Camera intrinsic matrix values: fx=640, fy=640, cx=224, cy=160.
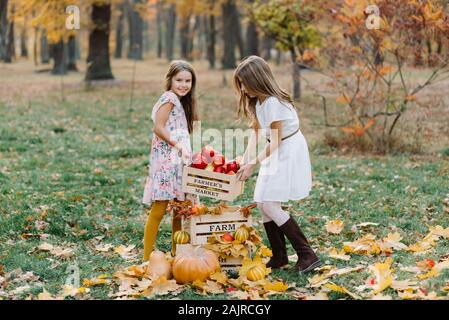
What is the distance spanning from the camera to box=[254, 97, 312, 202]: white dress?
493cm

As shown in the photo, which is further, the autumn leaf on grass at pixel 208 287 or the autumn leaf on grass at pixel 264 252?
the autumn leaf on grass at pixel 264 252

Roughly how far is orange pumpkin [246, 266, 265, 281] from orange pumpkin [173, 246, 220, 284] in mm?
Answer: 242

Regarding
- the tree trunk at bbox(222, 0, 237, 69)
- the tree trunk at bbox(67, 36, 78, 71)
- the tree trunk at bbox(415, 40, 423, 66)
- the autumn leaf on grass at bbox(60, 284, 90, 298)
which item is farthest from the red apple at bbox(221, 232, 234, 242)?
the tree trunk at bbox(67, 36, 78, 71)

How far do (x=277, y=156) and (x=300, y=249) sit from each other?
761 millimetres

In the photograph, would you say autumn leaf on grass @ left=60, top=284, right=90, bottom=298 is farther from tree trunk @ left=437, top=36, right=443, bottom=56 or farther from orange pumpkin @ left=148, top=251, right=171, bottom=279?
tree trunk @ left=437, top=36, right=443, bottom=56

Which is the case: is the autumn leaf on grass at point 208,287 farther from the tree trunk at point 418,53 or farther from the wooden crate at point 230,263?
the tree trunk at point 418,53

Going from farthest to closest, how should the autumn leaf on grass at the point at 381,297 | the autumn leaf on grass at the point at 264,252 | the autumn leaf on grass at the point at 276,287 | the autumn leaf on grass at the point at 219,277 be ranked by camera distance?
the autumn leaf on grass at the point at 264,252
the autumn leaf on grass at the point at 219,277
the autumn leaf on grass at the point at 276,287
the autumn leaf on grass at the point at 381,297

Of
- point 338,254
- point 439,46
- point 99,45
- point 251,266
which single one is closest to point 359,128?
point 439,46

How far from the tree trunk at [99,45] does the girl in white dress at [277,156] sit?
17.3 meters

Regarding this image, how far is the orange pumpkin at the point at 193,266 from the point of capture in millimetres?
4625

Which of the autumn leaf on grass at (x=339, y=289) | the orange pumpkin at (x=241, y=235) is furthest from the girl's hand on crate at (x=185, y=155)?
the autumn leaf on grass at (x=339, y=289)

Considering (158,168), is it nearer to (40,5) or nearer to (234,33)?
(40,5)

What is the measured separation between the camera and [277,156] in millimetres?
4957

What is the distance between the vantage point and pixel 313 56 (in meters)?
11.3
